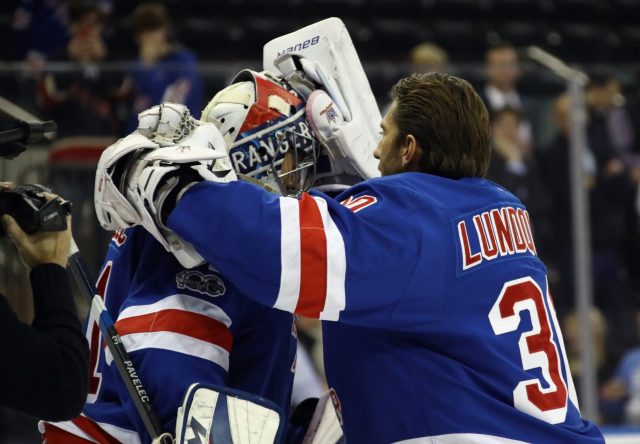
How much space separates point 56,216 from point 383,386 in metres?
0.57

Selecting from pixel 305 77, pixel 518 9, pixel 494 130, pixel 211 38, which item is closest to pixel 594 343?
pixel 494 130

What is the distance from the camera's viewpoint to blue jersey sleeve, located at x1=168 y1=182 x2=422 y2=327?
1.75m

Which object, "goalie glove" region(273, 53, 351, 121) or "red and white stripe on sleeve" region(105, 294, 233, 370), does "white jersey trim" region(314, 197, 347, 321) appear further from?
"goalie glove" region(273, 53, 351, 121)

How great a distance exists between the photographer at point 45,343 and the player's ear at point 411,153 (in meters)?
0.55

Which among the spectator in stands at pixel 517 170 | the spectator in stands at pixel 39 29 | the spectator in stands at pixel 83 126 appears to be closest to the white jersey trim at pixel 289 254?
the spectator in stands at pixel 83 126

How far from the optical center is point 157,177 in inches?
69.2

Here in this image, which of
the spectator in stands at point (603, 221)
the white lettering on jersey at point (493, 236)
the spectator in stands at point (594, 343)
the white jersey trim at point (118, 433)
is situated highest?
the white lettering on jersey at point (493, 236)

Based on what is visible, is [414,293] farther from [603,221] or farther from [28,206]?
[603,221]

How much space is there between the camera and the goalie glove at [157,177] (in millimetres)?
1771

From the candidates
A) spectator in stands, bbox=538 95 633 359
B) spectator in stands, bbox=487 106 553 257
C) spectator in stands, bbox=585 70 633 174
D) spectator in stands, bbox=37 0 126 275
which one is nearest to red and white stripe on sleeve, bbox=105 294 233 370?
spectator in stands, bbox=37 0 126 275

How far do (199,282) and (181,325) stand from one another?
8cm

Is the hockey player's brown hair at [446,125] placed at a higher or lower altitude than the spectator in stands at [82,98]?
higher

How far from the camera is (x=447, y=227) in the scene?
72.0 inches

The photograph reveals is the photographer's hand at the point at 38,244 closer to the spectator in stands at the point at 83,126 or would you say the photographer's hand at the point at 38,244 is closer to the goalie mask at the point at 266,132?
the goalie mask at the point at 266,132
